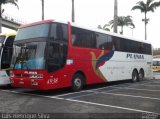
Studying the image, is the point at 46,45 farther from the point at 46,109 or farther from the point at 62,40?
the point at 46,109

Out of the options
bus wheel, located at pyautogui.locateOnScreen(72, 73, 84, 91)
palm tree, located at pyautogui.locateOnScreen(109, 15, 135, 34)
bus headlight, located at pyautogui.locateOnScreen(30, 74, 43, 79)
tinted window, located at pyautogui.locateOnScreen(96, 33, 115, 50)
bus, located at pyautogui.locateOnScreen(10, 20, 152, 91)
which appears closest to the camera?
bus headlight, located at pyautogui.locateOnScreen(30, 74, 43, 79)

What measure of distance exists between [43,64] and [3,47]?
165 inches

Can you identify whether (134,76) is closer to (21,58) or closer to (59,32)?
(59,32)

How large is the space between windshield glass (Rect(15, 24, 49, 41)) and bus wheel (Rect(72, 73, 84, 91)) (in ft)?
9.55

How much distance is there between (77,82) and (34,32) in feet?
11.2

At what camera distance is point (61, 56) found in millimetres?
12773

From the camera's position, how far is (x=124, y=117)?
783 centimetres

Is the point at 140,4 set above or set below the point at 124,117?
above

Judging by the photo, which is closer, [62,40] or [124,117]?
[124,117]

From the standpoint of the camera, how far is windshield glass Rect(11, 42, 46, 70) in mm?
12029

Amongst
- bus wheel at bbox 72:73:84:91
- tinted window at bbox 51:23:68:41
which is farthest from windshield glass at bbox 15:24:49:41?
bus wheel at bbox 72:73:84:91

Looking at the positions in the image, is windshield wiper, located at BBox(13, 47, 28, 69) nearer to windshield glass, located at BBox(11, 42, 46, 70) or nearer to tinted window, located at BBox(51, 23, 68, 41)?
windshield glass, located at BBox(11, 42, 46, 70)

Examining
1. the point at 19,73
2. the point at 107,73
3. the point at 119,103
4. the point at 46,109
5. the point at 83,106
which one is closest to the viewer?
the point at 46,109

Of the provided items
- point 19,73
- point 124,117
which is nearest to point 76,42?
point 19,73
